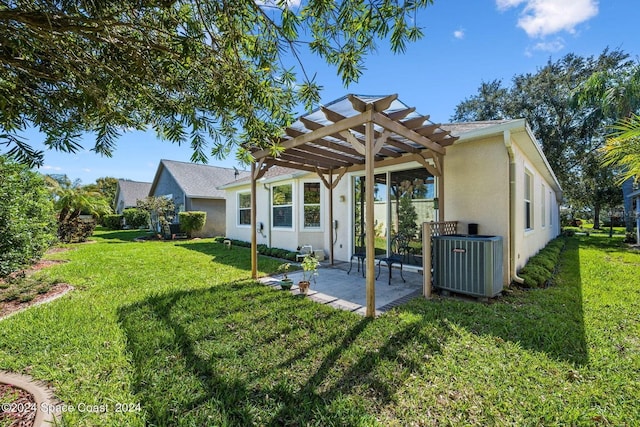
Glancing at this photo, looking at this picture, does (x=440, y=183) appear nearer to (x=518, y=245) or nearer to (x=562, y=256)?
(x=518, y=245)

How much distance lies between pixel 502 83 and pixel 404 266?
868 inches

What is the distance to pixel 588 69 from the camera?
1825 centimetres

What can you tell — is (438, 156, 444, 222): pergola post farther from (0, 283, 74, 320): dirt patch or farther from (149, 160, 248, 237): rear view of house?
(149, 160, 248, 237): rear view of house

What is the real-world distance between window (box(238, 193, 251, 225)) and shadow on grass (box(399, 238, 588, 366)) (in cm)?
976

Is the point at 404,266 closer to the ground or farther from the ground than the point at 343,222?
closer to the ground

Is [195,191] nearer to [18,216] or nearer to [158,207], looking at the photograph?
[158,207]

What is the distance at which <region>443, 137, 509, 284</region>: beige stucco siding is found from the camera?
5387mm

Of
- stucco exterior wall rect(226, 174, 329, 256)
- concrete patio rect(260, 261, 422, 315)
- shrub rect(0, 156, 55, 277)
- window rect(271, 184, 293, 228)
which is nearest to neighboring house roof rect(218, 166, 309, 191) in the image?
stucco exterior wall rect(226, 174, 329, 256)

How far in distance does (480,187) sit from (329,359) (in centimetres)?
467

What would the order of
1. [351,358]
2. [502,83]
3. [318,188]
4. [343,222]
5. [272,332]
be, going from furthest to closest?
[502,83] < [318,188] < [343,222] < [272,332] < [351,358]

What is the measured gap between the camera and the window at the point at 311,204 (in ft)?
30.8

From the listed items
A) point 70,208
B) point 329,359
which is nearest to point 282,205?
point 329,359

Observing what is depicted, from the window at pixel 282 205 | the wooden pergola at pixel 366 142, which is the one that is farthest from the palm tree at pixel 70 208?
the wooden pergola at pixel 366 142

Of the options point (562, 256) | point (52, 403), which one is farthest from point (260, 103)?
point (562, 256)
